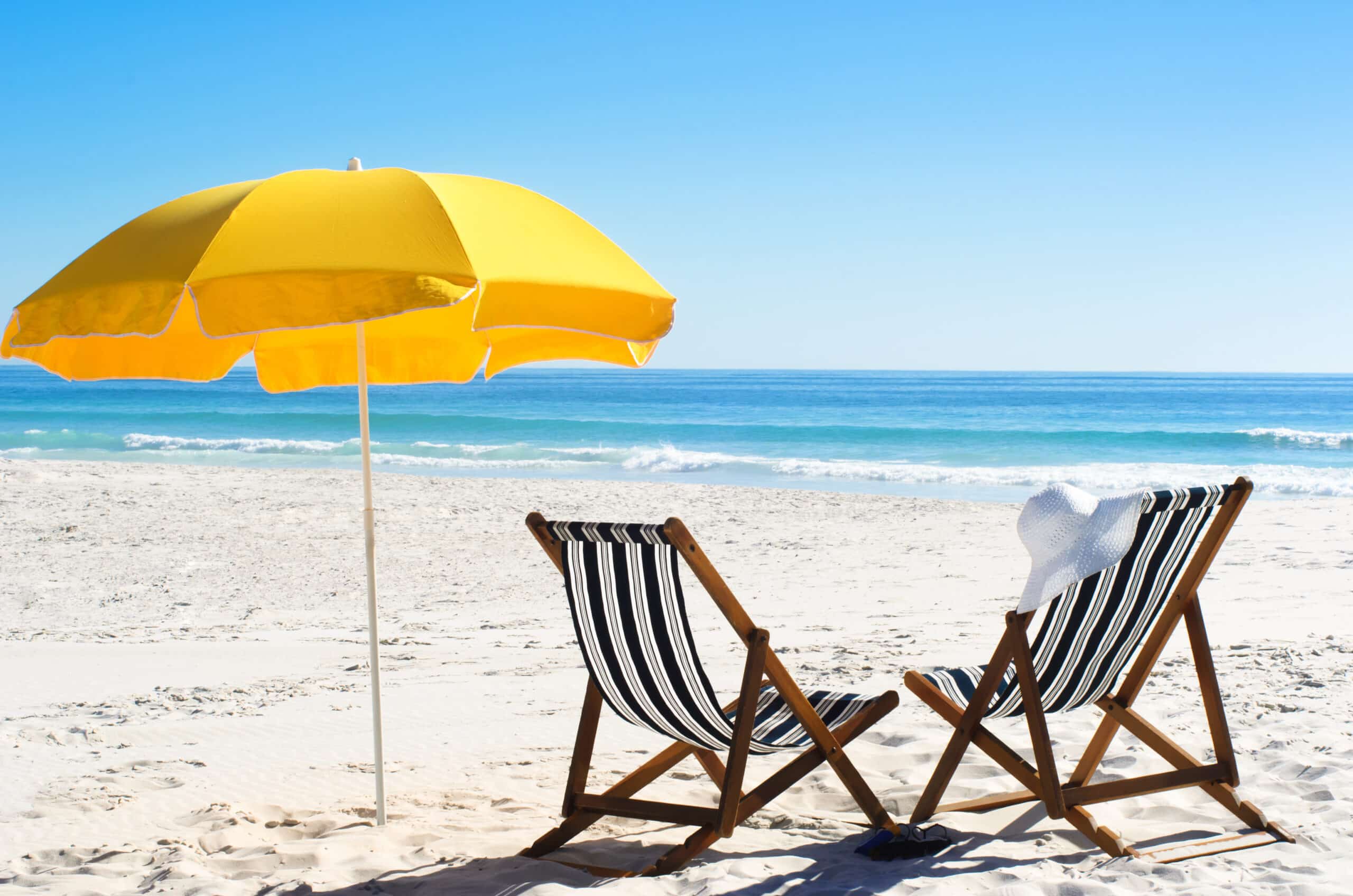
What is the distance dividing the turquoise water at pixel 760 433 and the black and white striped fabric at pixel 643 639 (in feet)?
42.9

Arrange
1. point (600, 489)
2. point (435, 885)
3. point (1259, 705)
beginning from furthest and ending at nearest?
point (600, 489), point (1259, 705), point (435, 885)

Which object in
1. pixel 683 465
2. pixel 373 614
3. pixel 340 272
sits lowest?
pixel 683 465

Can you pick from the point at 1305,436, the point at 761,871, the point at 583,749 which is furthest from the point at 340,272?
the point at 1305,436

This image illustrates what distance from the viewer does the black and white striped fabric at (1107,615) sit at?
110 inches

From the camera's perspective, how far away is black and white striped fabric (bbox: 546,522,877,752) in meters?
2.68

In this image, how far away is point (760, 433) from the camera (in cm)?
2873

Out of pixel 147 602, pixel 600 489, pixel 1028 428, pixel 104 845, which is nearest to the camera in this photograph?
pixel 104 845

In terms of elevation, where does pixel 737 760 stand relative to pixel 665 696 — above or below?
below

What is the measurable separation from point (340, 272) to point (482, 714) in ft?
8.62

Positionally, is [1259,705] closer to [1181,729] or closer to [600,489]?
[1181,729]

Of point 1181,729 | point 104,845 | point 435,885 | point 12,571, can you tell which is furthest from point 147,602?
point 1181,729

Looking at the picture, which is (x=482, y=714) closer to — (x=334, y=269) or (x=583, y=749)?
(x=583, y=749)

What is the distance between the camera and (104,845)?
118 inches

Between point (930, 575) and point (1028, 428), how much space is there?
22.9m
